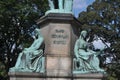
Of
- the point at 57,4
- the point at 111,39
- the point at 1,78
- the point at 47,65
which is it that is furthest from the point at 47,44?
the point at 111,39

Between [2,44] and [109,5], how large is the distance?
1260 centimetres

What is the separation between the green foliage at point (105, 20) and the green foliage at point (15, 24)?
629 centimetres

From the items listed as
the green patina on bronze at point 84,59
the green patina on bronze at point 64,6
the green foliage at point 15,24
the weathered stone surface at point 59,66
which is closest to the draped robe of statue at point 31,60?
the weathered stone surface at point 59,66

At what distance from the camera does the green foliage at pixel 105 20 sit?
42.8 metres

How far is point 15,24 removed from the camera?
124 feet

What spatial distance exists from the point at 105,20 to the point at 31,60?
91.1 feet

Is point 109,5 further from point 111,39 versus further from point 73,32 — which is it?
point 73,32

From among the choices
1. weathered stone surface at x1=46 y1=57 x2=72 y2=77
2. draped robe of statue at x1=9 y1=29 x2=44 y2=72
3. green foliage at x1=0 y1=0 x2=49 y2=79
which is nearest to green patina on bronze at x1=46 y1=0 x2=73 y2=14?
draped robe of statue at x1=9 y1=29 x2=44 y2=72

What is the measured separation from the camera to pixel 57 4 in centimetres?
1822

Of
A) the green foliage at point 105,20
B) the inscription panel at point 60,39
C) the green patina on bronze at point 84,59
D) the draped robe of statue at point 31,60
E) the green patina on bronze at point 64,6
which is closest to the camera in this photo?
the draped robe of statue at point 31,60

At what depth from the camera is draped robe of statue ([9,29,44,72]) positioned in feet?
54.0

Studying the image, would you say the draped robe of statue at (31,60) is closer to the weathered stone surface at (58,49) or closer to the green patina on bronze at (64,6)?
the weathered stone surface at (58,49)

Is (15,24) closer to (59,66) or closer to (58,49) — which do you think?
(58,49)

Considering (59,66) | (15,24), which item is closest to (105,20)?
(15,24)
